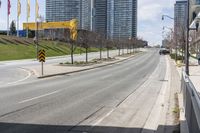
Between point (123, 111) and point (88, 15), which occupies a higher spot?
point (88, 15)

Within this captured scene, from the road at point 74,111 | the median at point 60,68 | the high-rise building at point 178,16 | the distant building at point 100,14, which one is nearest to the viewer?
the road at point 74,111

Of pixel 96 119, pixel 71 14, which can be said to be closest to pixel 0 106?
pixel 96 119

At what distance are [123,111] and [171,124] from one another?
3.01 meters

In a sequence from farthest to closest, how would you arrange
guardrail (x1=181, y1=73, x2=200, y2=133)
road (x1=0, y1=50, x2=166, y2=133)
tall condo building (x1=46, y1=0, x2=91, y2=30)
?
1. tall condo building (x1=46, y1=0, x2=91, y2=30)
2. road (x1=0, y1=50, x2=166, y2=133)
3. guardrail (x1=181, y1=73, x2=200, y2=133)

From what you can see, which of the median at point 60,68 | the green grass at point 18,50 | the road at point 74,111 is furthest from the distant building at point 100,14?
the road at point 74,111

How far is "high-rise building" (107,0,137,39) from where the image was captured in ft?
534

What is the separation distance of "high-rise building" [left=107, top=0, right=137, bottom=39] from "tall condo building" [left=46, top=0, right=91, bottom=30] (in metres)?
17.8

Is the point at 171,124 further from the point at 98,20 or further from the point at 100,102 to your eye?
the point at 98,20

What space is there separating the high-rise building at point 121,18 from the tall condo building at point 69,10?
17846 mm

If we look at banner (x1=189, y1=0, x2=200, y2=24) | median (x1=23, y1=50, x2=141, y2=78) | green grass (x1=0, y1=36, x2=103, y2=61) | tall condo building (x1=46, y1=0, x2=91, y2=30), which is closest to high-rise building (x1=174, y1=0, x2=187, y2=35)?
median (x1=23, y1=50, x2=141, y2=78)

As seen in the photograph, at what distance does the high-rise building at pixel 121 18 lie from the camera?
162625mm

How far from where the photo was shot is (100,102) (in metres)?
18.4

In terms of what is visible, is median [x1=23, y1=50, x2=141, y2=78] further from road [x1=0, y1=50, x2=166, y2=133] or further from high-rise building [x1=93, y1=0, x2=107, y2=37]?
high-rise building [x1=93, y1=0, x2=107, y2=37]

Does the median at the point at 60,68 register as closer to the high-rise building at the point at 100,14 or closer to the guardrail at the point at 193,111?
the guardrail at the point at 193,111
